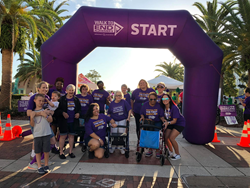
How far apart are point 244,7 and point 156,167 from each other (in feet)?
40.6

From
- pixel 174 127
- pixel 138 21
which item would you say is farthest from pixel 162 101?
pixel 138 21

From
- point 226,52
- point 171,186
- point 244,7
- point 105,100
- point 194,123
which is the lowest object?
point 171,186

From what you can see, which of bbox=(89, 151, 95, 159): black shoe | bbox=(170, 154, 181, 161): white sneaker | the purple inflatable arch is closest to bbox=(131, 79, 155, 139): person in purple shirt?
the purple inflatable arch

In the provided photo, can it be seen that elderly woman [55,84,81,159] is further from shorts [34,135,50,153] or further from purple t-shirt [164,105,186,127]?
purple t-shirt [164,105,186,127]

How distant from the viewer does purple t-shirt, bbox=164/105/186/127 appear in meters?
4.51

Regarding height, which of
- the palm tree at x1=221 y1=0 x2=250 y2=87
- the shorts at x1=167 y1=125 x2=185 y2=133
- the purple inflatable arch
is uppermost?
the palm tree at x1=221 y1=0 x2=250 y2=87

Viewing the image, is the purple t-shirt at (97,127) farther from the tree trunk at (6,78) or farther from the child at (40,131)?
the tree trunk at (6,78)

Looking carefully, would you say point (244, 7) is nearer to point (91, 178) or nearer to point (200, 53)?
point (200, 53)

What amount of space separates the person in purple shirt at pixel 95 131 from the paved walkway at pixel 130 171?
0.24 meters

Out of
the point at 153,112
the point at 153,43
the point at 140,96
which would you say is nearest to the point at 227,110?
the point at 140,96

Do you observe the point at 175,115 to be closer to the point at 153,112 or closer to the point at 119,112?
the point at 153,112

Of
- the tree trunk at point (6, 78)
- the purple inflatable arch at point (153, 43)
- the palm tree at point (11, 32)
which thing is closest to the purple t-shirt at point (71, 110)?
the purple inflatable arch at point (153, 43)

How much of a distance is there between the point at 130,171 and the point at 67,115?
193cm

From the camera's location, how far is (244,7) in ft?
37.3
